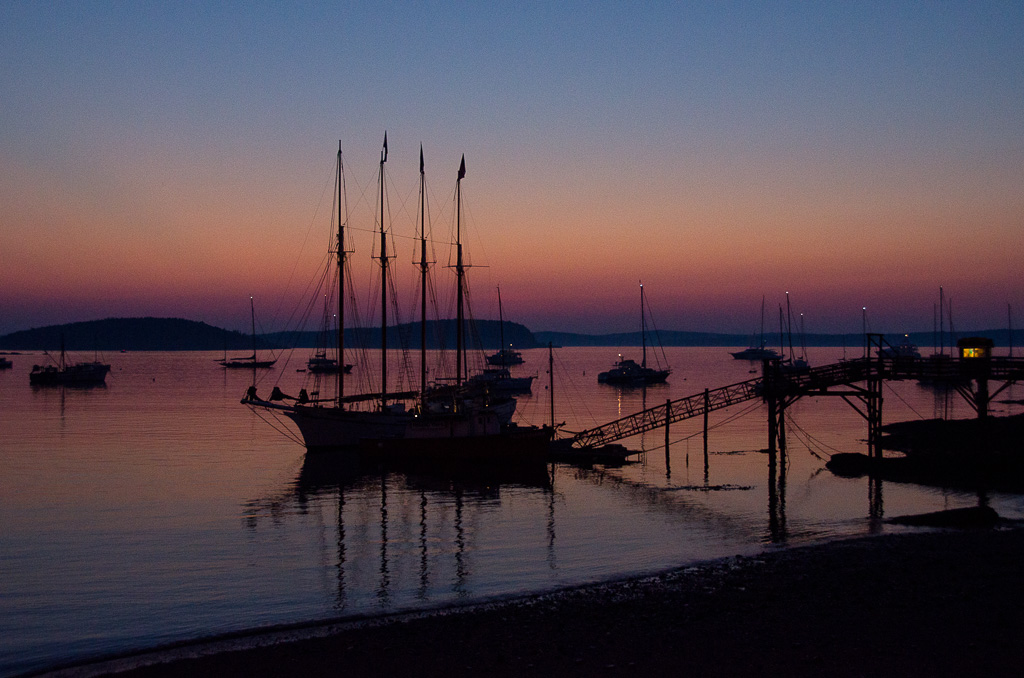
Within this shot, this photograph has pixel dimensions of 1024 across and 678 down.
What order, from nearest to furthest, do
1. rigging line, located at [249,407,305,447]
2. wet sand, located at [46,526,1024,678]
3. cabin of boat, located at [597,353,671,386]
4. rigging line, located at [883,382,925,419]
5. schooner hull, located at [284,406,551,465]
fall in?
wet sand, located at [46,526,1024,678], schooner hull, located at [284,406,551,465], rigging line, located at [249,407,305,447], rigging line, located at [883,382,925,419], cabin of boat, located at [597,353,671,386]

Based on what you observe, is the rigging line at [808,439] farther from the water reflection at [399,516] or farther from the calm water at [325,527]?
the water reflection at [399,516]

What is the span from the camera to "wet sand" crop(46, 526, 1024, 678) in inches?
591

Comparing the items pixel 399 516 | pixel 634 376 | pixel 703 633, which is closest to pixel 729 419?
pixel 399 516

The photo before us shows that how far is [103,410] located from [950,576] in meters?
96.6

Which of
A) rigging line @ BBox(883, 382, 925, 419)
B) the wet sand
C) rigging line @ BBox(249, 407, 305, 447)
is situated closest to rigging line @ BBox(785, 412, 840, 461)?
rigging line @ BBox(883, 382, 925, 419)

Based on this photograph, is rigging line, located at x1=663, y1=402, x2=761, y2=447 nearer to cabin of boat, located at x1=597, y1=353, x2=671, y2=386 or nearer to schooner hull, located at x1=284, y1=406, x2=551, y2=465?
schooner hull, located at x1=284, y1=406, x2=551, y2=465

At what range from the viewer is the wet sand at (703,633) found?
15000 mm

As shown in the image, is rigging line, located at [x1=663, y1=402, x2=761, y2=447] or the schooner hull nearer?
the schooner hull

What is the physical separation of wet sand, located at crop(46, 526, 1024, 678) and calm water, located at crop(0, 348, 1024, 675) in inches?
121

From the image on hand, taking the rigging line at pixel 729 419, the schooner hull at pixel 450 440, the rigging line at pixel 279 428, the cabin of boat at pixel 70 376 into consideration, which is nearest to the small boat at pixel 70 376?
the cabin of boat at pixel 70 376

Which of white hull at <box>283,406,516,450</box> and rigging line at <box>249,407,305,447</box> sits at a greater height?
white hull at <box>283,406,516,450</box>

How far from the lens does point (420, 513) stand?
120 ft

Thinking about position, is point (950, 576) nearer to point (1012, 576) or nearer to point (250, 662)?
point (1012, 576)

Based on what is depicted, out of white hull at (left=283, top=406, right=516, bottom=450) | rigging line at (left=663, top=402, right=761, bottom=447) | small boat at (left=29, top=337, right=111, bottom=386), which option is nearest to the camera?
white hull at (left=283, top=406, right=516, bottom=450)
